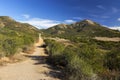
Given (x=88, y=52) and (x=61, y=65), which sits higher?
(x=88, y=52)

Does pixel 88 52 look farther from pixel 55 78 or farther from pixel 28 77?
pixel 28 77

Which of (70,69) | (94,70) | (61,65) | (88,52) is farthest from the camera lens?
(61,65)

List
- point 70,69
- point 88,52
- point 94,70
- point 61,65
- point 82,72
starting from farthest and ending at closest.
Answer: point 61,65 < point 88,52 < point 70,69 < point 94,70 < point 82,72

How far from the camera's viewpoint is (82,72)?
14.3m

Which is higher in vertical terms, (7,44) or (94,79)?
(7,44)

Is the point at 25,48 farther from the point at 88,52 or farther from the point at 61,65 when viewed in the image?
the point at 88,52

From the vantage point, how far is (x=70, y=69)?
16.5m

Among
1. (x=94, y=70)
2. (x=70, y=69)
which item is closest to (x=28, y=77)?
(x=70, y=69)

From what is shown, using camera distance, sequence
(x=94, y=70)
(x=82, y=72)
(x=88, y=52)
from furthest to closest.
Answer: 1. (x=88, y=52)
2. (x=94, y=70)
3. (x=82, y=72)

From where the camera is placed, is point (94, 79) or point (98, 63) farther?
point (98, 63)

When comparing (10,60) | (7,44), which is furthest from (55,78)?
(7,44)

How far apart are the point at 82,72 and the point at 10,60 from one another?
444 inches

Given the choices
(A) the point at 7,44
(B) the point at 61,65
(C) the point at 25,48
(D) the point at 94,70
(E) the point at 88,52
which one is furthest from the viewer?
(C) the point at 25,48

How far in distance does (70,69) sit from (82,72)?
2336mm
